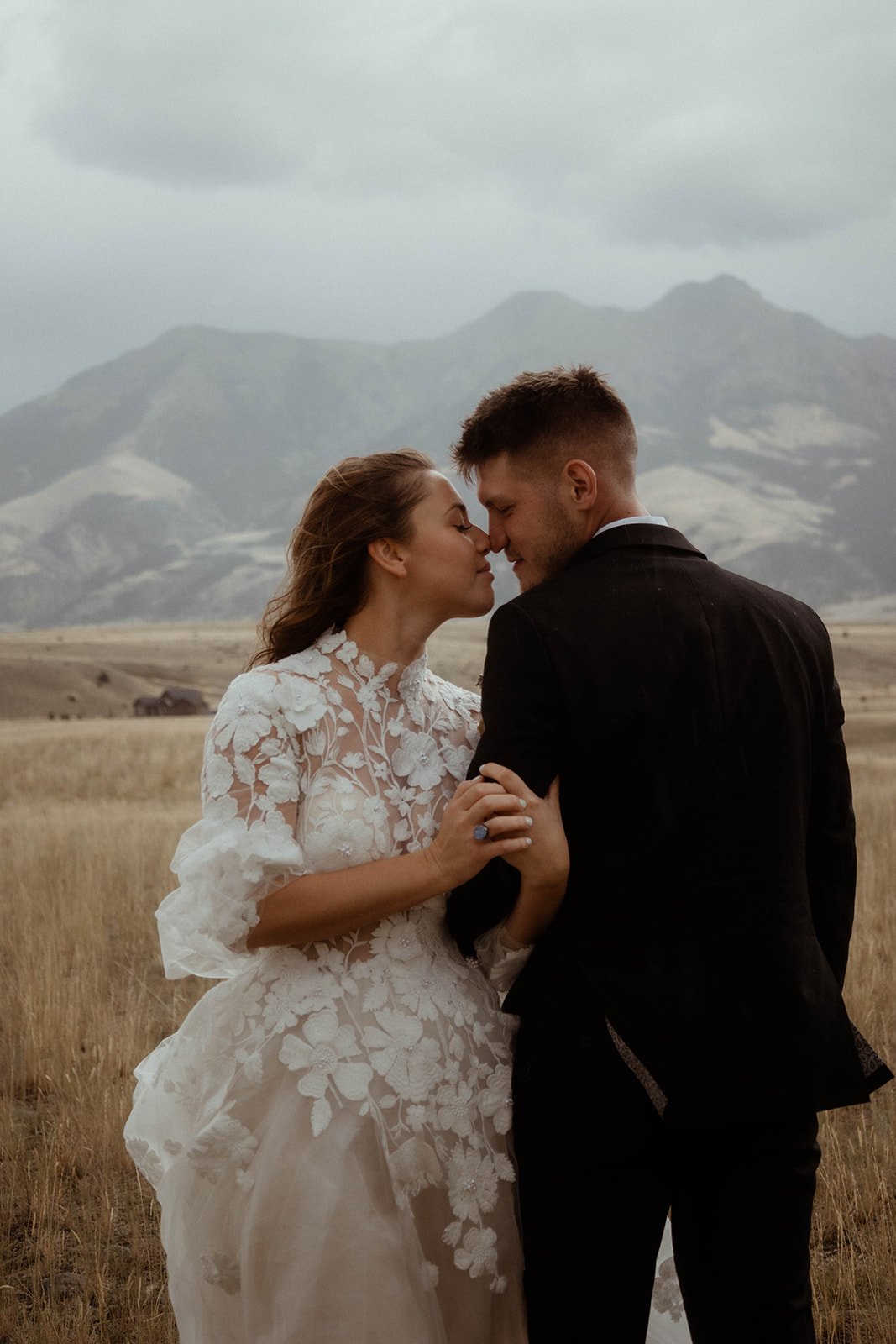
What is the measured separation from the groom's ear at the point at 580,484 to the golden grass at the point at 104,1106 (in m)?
1.67

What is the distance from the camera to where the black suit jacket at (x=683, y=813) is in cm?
224

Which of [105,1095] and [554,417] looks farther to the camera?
[105,1095]

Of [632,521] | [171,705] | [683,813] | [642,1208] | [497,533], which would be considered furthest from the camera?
[171,705]

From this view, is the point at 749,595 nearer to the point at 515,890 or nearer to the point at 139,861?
the point at 515,890

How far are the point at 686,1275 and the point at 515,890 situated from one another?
36.2 inches

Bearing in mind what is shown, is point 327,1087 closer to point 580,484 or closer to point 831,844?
point 831,844

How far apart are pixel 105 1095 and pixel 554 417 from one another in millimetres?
3622

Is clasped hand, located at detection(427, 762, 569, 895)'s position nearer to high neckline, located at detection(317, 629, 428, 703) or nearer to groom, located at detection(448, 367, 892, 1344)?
groom, located at detection(448, 367, 892, 1344)

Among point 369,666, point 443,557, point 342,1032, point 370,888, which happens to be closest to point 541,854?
point 370,888

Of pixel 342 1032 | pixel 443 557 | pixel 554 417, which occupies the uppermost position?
pixel 554 417

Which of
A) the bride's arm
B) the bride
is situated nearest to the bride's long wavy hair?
the bride

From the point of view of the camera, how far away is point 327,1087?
2.55 meters

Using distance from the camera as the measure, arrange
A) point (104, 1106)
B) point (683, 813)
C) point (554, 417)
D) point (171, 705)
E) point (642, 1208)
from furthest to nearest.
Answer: point (171, 705) → point (104, 1106) → point (554, 417) → point (642, 1208) → point (683, 813)

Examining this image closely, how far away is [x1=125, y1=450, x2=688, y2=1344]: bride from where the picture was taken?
2477 mm
